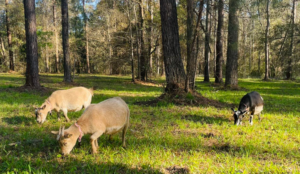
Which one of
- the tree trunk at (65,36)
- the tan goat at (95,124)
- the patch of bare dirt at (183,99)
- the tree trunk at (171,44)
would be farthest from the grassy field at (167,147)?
the tree trunk at (65,36)

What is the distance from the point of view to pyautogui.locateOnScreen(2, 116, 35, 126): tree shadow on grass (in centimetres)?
680

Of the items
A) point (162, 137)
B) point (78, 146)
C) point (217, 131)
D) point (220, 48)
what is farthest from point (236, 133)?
point (220, 48)

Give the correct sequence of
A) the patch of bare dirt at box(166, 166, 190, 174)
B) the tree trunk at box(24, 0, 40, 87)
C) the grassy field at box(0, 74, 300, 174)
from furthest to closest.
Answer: the tree trunk at box(24, 0, 40, 87), the grassy field at box(0, 74, 300, 174), the patch of bare dirt at box(166, 166, 190, 174)

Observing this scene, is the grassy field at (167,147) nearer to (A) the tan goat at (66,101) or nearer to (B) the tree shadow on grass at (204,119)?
(B) the tree shadow on grass at (204,119)

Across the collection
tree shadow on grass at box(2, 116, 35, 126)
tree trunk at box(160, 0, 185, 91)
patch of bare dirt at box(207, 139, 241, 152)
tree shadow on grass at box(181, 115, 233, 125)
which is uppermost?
tree trunk at box(160, 0, 185, 91)

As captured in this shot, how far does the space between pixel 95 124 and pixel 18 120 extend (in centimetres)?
420

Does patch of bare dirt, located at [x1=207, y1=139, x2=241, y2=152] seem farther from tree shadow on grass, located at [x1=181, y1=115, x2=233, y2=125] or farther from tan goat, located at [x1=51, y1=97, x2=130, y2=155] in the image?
tan goat, located at [x1=51, y1=97, x2=130, y2=155]

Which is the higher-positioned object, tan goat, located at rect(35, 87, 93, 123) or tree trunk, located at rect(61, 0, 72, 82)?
tree trunk, located at rect(61, 0, 72, 82)

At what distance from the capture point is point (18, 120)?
7.07 m

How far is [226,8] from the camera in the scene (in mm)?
9539

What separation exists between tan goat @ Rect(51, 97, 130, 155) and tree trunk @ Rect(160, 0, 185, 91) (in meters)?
5.40

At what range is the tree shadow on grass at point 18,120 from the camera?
680cm

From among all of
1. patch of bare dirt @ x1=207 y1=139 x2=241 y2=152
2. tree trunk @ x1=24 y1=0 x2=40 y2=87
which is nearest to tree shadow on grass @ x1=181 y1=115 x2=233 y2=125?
patch of bare dirt @ x1=207 y1=139 x2=241 y2=152

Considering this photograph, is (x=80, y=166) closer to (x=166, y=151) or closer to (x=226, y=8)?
(x=166, y=151)
